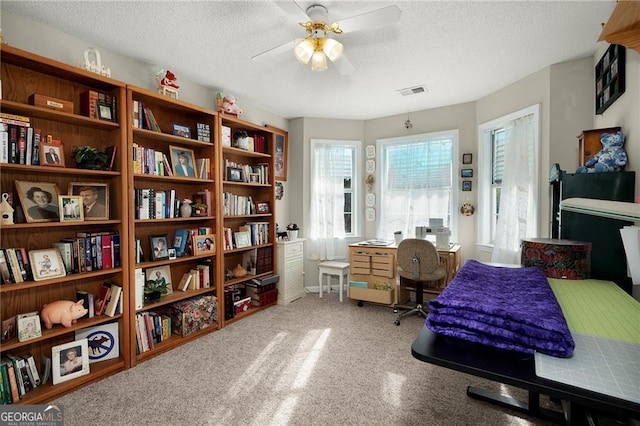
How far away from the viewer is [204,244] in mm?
3055

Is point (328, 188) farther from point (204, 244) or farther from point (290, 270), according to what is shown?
point (204, 244)

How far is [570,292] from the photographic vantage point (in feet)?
4.13

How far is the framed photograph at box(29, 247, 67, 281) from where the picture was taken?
6.54 ft

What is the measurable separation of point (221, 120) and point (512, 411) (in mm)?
3338

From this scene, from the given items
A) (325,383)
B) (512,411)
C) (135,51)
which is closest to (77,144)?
(135,51)

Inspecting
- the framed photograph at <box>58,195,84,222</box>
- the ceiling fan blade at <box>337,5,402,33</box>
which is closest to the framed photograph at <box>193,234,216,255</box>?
the framed photograph at <box>58,195,84,222</box>

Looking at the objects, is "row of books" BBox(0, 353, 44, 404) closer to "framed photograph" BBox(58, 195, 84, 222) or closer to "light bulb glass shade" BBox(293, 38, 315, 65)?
"framed photograph" BBox(58, 195, 84, 222)

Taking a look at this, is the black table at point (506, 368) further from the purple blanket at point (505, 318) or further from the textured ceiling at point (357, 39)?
the textured ceiling at point (357, 39)

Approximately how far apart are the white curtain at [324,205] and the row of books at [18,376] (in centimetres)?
304

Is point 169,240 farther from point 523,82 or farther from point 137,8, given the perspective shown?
point 523,82

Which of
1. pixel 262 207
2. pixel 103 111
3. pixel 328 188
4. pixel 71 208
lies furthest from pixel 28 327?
pixel 328 188

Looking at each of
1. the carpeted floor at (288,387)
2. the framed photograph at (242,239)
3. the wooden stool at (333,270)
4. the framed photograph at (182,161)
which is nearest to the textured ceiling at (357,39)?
the framed photograph at (182,161)

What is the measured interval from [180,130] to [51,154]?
1.02m

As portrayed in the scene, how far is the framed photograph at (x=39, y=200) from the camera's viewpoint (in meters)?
1.99
